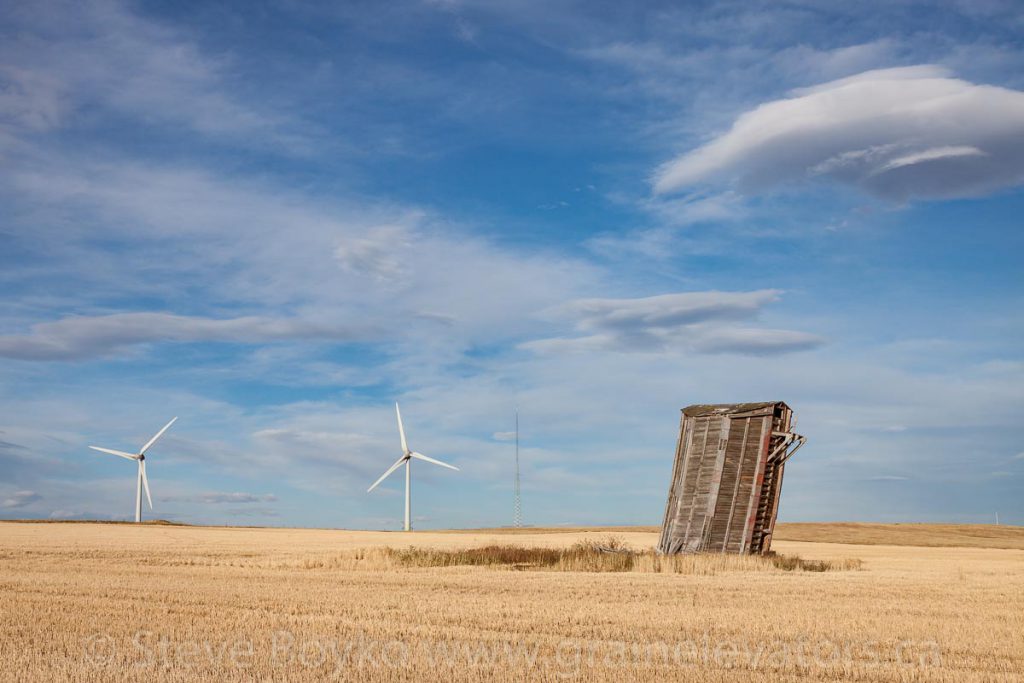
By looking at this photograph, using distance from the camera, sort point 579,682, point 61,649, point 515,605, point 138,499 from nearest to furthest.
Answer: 1. point 579,682
2. point 61,649
3. point 515,605
4. point 138,499

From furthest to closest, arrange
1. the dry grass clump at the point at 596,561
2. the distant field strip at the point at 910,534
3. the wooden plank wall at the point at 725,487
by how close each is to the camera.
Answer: the distant field strip at the point at 910,534, the wooden plank wall at the point at 725,487, the dry grass clump at the point at 596,561

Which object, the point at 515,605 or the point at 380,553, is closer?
the point at 515,605

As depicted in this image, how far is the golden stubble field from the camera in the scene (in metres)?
12.7

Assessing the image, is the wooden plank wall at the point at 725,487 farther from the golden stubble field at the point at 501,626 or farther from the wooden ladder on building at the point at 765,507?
the golden stubble field at the point at 501,626

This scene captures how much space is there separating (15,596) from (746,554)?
2743 cm

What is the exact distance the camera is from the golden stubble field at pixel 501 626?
41.8ft

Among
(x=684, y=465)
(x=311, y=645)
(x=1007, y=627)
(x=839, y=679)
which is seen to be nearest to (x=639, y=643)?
(x=839, y=679)

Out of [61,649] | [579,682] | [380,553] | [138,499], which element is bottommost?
[138,499]

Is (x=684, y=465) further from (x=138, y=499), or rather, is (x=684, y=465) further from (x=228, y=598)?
(x=138, y=499)

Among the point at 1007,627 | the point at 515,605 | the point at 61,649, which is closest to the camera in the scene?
the point at 61,649

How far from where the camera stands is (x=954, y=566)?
38.2m

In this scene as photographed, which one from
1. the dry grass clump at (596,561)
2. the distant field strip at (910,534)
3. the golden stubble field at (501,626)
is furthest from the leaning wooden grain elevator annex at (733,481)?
the distant field strip at (910,534)

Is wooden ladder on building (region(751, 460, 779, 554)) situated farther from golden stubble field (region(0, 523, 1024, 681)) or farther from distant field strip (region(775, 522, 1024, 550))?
distant field strip (region(775, 522, 1024, 550))

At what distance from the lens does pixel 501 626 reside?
1681 cm
